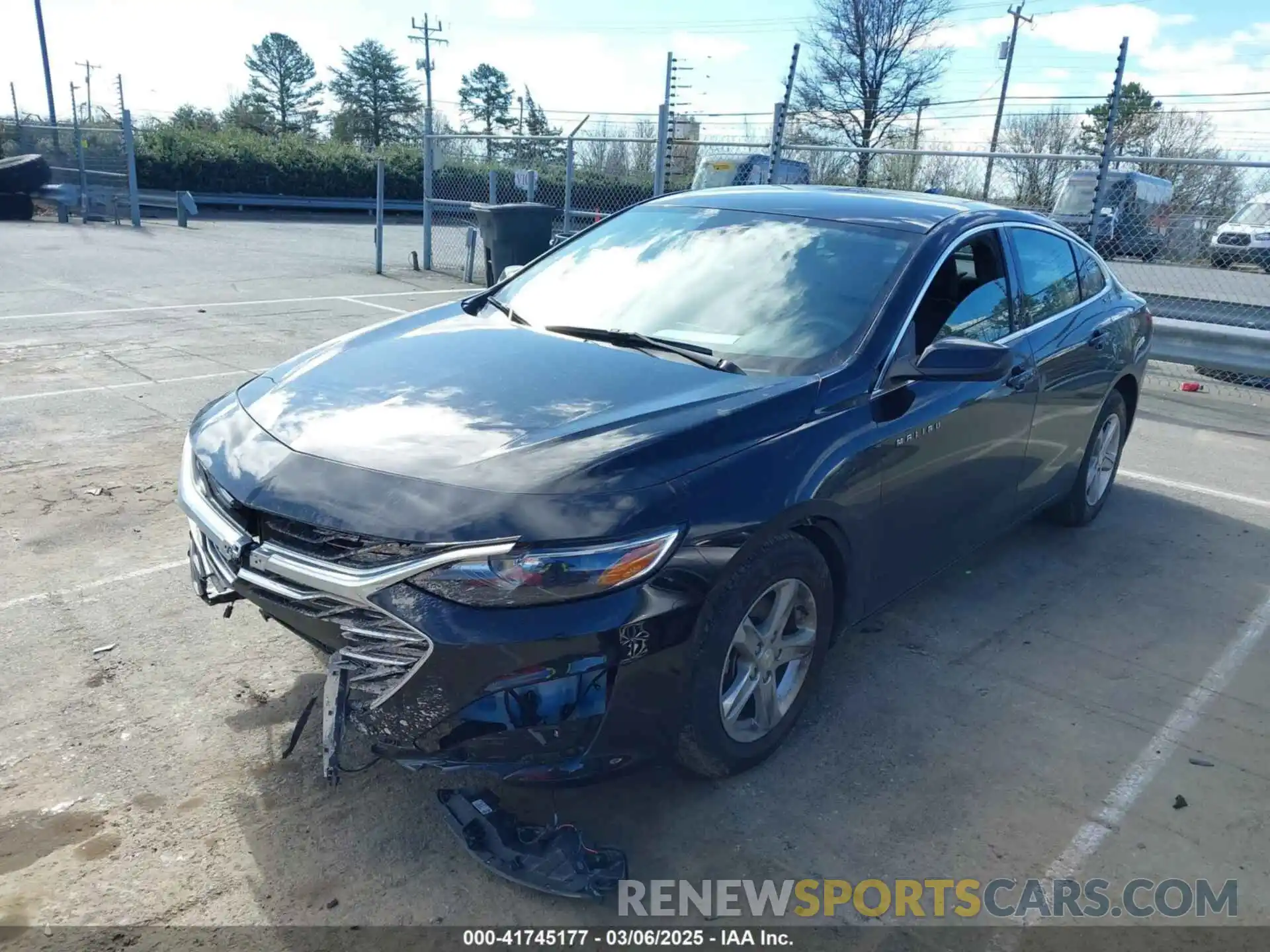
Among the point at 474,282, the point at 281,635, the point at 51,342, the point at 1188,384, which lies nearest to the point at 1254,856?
the point at 281,635

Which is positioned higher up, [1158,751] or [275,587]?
[275,587]

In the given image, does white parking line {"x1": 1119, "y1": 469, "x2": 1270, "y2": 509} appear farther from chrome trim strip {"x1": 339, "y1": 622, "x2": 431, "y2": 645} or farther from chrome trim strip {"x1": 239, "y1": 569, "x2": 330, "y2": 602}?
chrome trim strip {"x1": 239, "y1": 569, "x2": 330, "y2": 602}

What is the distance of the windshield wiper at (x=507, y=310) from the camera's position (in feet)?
13.0

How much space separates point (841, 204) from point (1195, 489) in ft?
12.3

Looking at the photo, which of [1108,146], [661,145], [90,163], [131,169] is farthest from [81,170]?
[1108,146]

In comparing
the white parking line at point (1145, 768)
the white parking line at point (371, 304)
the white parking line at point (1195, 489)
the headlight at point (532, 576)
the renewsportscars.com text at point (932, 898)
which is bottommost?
the white parking line at point (371, 304)

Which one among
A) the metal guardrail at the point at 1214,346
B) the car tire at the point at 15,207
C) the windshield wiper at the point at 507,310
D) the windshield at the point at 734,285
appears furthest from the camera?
the car tire at the point at 15,207

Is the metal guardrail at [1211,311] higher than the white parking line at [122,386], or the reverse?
the metal guardrail at [1211,311]

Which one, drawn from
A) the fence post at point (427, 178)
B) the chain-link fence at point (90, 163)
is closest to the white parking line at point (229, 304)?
the fence post at point (427, 178)

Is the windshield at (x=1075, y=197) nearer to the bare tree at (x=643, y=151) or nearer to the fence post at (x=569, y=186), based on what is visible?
the bare tree at (x=643, y=151)

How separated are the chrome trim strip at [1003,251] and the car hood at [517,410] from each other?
0.36 metres

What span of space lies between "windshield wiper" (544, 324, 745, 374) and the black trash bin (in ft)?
28.3

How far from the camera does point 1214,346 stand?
28.8 ft

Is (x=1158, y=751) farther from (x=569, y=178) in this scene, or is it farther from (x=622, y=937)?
(x=569, y=178)
